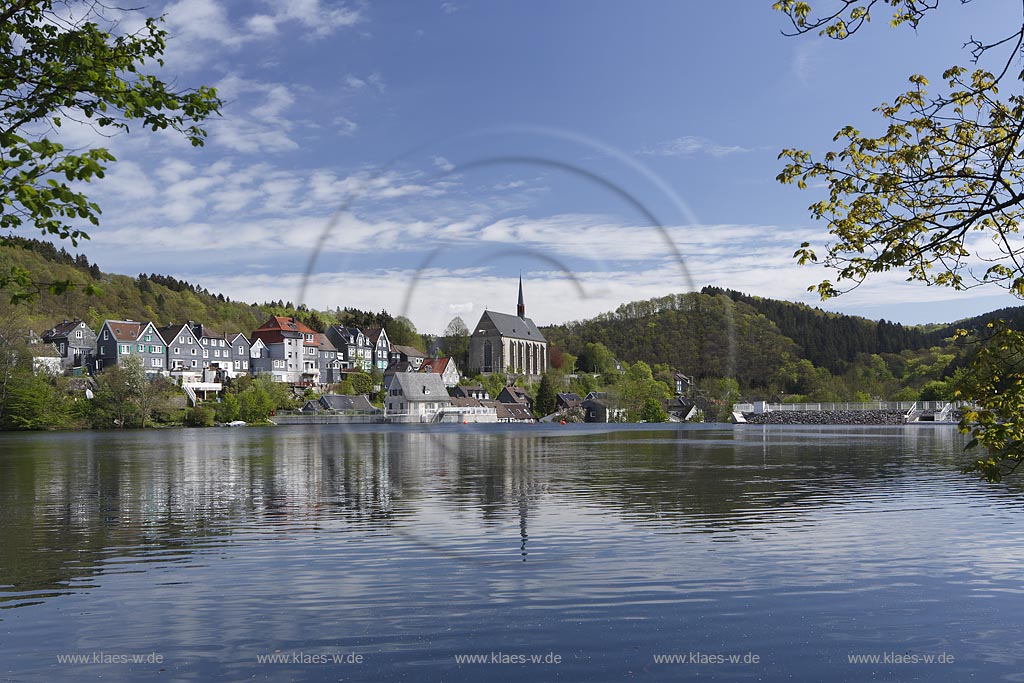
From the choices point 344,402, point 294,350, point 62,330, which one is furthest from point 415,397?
point 62,330

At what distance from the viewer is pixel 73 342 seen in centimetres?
17688

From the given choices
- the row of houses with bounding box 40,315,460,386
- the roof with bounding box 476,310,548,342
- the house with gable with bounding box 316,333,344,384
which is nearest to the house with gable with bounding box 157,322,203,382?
the row of houses with bounding box 40,315,460,386

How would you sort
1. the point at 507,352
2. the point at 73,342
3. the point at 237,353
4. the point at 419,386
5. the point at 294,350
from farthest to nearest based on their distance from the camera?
the point at 237,353, the point at 294,350, the point at 73,342, the point at 419,386, the point at 507,352

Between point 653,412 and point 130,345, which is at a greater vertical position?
point 130,345

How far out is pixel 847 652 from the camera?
13.1 meters

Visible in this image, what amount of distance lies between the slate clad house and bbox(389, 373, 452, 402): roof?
6546 cm

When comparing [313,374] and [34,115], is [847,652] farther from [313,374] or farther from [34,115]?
[313,374]

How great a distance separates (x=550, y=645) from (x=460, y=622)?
2065 millimetres

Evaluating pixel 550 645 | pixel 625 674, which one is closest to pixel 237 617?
pixel 550 645

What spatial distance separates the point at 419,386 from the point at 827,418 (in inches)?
3169

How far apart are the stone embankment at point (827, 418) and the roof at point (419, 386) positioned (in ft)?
212

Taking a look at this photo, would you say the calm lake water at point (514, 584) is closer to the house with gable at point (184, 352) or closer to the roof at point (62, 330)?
the house with gable at point (184, 352)

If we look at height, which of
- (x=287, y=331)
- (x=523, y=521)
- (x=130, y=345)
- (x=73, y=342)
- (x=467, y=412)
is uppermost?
(x=287, y=331)

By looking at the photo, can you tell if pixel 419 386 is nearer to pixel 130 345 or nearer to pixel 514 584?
pixel 130 345
